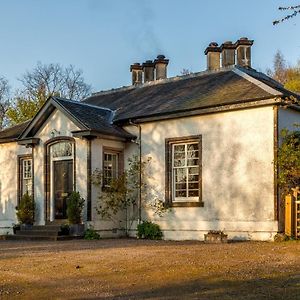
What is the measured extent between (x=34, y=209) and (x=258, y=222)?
910 cm

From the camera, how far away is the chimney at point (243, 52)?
21719 millimetres

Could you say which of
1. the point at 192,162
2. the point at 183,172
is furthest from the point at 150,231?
the point at 192,162

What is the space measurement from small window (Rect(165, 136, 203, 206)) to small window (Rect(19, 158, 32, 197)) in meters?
6.85

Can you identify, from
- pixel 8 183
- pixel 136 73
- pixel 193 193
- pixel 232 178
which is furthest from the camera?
pixel 136 73

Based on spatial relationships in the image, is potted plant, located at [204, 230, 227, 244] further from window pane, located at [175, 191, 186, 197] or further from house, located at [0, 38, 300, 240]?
window pane, located at [175, 191, 186, 197]

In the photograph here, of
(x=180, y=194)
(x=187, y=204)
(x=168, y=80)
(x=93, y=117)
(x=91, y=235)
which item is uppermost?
(x=168, y=80)

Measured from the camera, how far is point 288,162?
1563 cm

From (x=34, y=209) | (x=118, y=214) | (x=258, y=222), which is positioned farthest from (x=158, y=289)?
(x=34, y=209)

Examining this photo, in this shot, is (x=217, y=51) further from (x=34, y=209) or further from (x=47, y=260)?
(x=47, y=260)

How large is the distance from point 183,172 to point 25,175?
7786 mm

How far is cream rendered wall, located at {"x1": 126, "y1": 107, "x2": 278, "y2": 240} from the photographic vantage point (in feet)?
53.4

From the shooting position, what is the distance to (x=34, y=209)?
20547mm

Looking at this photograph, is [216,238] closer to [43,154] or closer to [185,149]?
[185,149]

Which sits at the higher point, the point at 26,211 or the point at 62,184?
the point at 62,184
